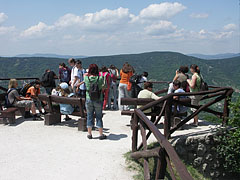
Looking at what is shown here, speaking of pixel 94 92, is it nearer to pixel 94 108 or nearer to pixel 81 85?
pixel 94 108

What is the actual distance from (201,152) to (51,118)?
376 cm

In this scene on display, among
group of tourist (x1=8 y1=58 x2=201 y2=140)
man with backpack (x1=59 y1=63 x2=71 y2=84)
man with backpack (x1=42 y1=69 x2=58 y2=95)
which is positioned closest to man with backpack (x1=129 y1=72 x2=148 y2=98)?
group of tourist (x1=8 y1=58 x2=201 y2=140)

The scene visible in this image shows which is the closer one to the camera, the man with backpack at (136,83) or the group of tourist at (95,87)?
the group of tourist at (95,87)

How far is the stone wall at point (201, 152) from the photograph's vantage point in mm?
5363

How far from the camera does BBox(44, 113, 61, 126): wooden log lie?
22.6 feet

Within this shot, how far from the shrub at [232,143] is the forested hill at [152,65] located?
86528mm

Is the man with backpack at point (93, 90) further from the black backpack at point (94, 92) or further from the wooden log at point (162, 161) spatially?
the wooden log at point (162, 161)

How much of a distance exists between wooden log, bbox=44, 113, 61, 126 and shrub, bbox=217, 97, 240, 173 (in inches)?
159

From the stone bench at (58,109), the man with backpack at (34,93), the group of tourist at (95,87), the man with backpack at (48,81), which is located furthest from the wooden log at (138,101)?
the man with backpack at (48,81)

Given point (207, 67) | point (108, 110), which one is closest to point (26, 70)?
point (207, 67)

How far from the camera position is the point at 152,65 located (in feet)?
399

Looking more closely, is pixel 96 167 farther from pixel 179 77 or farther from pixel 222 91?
pixel 179 77

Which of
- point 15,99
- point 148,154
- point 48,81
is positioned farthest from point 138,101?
point 48,81

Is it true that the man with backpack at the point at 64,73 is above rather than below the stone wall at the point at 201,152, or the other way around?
above
